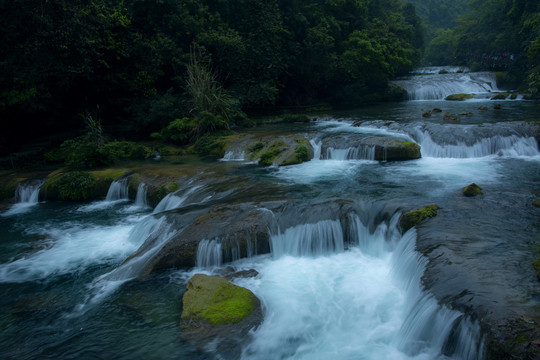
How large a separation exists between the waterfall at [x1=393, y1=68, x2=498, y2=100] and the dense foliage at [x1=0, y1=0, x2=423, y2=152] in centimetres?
336

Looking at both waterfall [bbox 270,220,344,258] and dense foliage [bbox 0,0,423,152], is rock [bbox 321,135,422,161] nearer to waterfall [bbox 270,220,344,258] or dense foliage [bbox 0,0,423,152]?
waterfall [bbox 270,220,344,258]

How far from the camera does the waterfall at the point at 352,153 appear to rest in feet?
40.0

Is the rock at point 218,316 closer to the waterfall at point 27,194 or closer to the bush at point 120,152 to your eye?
the waterfall at point 27,194

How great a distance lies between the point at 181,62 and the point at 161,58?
1010mm

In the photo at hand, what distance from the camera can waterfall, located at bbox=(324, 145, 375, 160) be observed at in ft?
→ 40.0

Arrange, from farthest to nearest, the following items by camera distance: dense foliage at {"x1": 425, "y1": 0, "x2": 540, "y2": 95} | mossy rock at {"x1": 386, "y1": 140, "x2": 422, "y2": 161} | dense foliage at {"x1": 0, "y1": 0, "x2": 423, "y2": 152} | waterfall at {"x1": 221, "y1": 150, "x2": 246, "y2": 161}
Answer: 1. dense foliage at {"x1": 425, "y1": 0, "x2": 540, "y2": 95}
2. dense foliage at {"x1": 0, "y1": 0, "x2": 423, "y2": 152}
3. waterfall at {"x1": 221, "y1": 150, "x2": 246, "y2": 161}
4. mossy rock at {"x1": 386, "y1": 140, "x2": 422, "y2": 161}

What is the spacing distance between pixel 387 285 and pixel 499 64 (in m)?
39.6

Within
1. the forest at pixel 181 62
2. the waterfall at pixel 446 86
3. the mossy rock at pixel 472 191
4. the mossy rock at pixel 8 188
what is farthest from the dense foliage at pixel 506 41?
the mossy rock at pixel 8 188

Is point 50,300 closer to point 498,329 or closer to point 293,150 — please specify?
point 498,329

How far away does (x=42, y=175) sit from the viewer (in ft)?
39.5

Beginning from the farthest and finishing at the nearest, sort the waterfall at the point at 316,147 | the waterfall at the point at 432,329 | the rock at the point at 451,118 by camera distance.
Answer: the rock at the point at 451,118
the waterfall at the point at 316,147
the waterfall at the point at 432,329

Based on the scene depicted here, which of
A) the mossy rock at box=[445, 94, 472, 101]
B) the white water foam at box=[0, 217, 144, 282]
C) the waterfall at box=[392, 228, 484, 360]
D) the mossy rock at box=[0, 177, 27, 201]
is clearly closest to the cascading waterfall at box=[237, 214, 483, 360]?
the waterfall at box=[392, 228, 484, 360]

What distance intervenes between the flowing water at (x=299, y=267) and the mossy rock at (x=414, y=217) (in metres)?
0.20

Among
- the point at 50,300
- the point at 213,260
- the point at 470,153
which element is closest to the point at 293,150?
the point at 470,153
